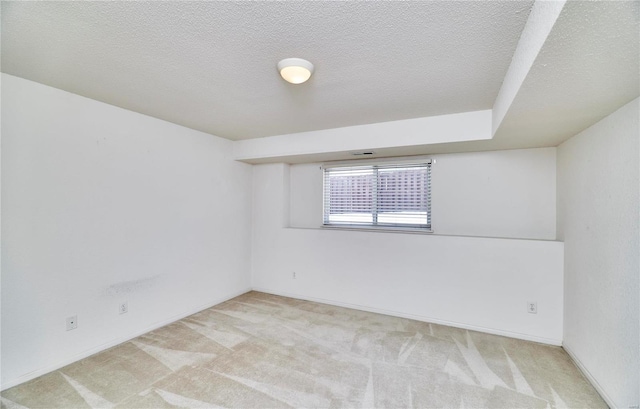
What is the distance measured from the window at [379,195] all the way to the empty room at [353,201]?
0.03m

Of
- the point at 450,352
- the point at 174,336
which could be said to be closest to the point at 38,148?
the point at 174,336

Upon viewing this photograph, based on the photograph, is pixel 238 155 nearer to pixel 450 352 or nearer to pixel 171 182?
pixel 171 182

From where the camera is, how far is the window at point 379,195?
3.54m

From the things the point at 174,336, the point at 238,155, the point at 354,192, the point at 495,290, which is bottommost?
the point at 174,336

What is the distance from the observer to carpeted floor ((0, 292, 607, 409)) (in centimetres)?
189

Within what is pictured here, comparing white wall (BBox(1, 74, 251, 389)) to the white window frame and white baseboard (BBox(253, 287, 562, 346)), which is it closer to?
white baseboard (BBox(253, 287, 562, 346))

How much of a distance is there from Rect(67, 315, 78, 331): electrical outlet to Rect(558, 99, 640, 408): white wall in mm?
4138

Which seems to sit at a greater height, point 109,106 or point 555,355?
point 109,106

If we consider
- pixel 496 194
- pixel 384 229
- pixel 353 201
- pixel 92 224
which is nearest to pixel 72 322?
pixel 92 224

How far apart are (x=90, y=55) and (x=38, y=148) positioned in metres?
1.03

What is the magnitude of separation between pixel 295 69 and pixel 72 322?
2850mm

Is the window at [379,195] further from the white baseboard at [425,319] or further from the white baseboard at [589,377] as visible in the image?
the white baseboard at [589,377]

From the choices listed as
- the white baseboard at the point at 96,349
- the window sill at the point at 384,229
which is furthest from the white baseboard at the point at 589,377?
the white baseboard at the point at 96,349

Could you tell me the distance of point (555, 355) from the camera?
2.47 meters
